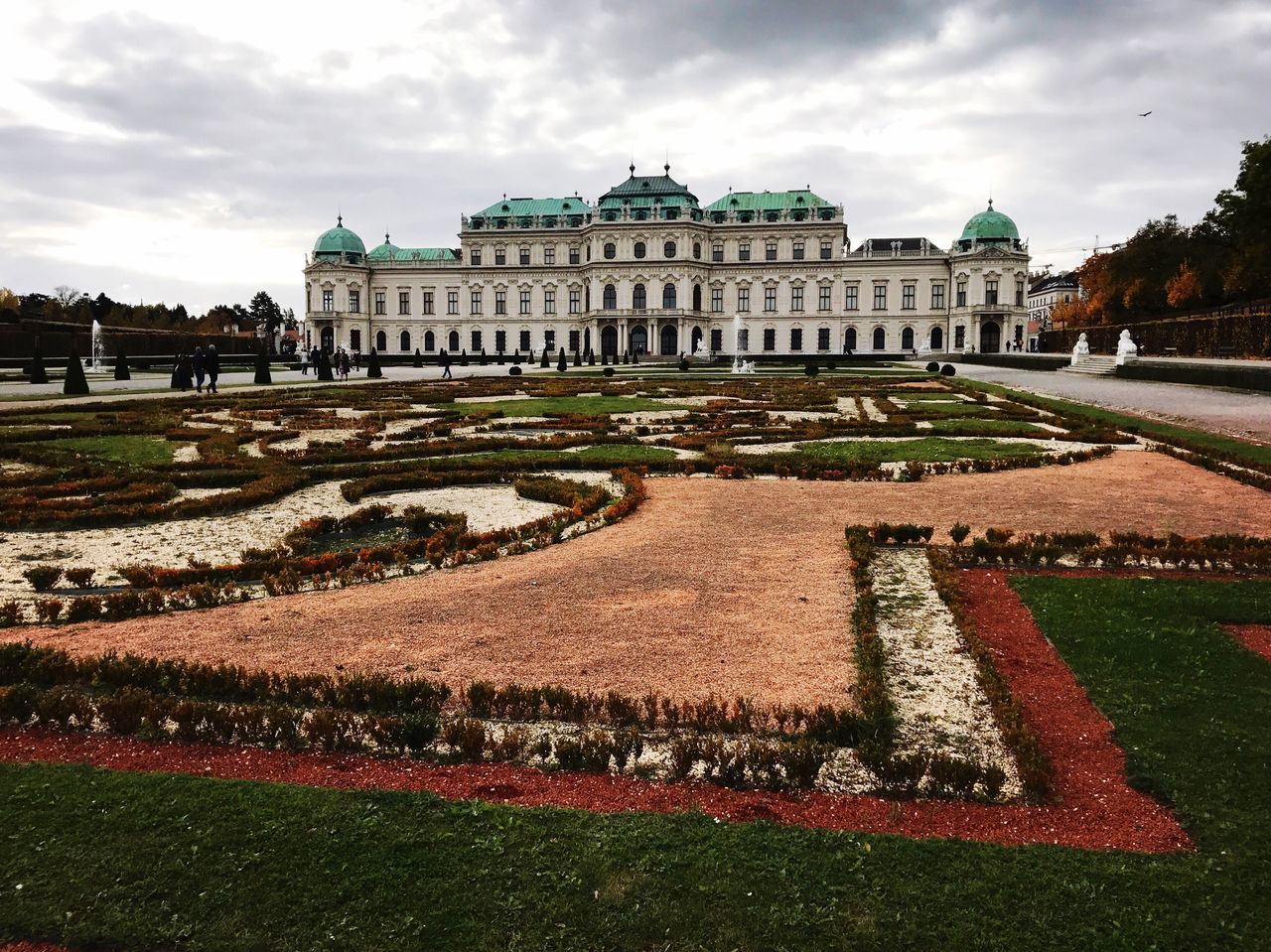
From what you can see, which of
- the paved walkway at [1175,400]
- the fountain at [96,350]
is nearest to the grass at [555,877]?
the paved walkway at [1175,400]

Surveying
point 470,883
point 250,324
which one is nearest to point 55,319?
point 250,324

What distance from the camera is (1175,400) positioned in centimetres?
2228

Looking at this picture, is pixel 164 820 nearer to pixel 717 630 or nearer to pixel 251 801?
pixel 251 801

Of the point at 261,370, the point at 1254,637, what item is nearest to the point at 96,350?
the point at 261,370

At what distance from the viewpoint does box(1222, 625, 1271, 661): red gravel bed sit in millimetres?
5172

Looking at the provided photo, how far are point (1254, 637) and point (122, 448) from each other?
14.8 m

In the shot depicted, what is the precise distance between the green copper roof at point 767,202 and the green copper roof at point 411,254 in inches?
1041

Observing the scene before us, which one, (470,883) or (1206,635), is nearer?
(470,883)

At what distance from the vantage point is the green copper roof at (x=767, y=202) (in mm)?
81250

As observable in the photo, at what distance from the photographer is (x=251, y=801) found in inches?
136

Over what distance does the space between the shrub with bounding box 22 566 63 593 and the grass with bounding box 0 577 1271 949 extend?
351cm

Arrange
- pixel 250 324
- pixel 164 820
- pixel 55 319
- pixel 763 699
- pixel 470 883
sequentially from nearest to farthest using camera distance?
pixel 470 883, pixel 164 820, pixel 763 699, pixel 55 319, pixel 250 324

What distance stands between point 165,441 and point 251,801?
1341 cm

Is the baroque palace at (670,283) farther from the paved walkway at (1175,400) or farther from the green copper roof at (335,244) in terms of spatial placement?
the paved walkway at (1175,400)
